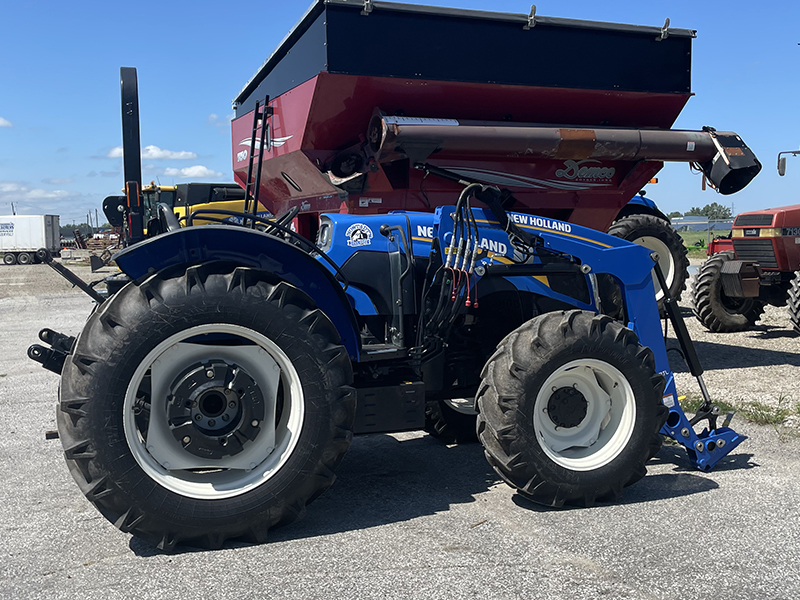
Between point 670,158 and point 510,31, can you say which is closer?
point 510,31

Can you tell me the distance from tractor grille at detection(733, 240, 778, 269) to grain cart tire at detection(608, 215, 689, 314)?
8.57 ft

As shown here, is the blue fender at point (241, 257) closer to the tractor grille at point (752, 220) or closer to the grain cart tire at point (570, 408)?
the grain cart tire at point (570, 408)

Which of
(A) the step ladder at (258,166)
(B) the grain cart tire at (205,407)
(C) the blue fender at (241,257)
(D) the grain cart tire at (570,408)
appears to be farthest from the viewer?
(A) the step ladder at (258,166)

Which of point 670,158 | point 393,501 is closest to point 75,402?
point 393,501

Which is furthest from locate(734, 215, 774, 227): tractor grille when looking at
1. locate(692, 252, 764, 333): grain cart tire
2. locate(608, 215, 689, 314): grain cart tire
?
locate(608, 215, 689, 314): grain cart tire

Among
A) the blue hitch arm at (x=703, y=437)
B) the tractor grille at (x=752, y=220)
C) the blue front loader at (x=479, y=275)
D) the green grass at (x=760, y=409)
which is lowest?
the green grass at (x=760, y=409)

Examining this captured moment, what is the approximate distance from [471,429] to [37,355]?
289 cm

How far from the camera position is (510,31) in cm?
657

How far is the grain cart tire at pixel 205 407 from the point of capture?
10.8 feet

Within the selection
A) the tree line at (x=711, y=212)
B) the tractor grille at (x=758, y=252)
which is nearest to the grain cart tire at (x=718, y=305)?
the tractor grille at (x=758, y=252)

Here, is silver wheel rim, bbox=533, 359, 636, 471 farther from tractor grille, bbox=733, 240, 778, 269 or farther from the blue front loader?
tractor grille, bbox=733, 240, 778, 269

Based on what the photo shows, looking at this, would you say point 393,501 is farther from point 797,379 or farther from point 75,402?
point 797,379

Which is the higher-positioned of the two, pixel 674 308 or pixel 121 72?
pixel 121 72

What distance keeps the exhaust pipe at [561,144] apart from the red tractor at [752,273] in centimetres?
391
